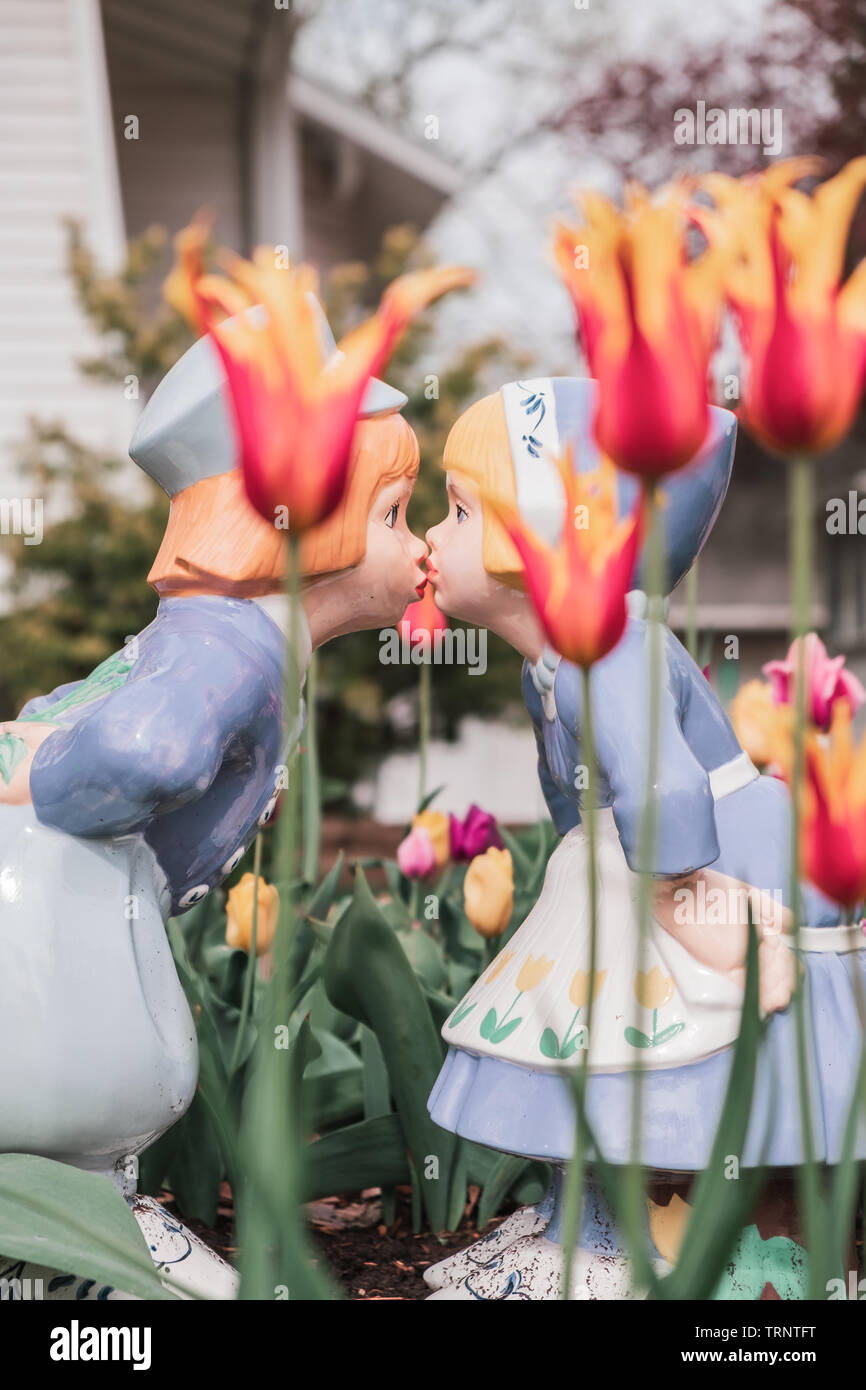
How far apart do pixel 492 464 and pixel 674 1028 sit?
670 mm

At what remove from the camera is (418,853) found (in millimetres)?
2340

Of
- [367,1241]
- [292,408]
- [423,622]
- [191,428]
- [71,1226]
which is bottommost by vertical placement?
[367,1241]

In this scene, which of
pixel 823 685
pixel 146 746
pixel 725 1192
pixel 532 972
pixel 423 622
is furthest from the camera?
pixel 823 685

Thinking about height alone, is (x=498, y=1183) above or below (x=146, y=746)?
below

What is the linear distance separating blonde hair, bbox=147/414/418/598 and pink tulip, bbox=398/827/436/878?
2.51ft

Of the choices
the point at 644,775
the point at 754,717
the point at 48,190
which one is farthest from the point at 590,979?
the point at 48,190

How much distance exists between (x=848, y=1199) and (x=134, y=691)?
2.67 ft

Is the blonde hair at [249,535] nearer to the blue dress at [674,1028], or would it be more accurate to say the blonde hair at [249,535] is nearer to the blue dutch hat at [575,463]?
the blue dutch hat at [575,463]

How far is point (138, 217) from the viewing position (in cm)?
753

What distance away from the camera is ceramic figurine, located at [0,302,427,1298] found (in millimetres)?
1455

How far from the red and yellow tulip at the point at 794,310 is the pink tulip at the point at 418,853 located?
59.7 inches

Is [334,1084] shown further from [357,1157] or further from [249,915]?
[249,915]

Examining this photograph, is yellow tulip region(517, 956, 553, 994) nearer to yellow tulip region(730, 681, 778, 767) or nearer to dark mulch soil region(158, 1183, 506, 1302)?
dark mulch soil region(158, 1183, 506, 1302)

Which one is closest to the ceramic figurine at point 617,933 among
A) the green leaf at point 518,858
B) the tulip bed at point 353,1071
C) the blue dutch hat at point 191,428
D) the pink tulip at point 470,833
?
the tulip bed at point 353,1071
